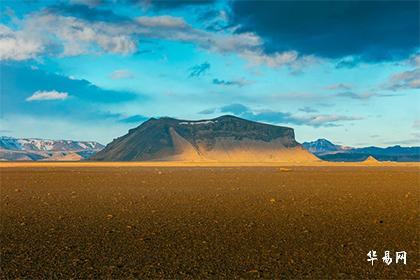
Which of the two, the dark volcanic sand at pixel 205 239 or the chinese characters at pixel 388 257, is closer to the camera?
the dark volcanic sand at pixel 205 239

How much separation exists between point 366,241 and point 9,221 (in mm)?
13055

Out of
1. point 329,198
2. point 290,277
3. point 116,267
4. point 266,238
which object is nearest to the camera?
point 290,277

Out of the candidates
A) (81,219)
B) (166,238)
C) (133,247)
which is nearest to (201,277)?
(133,247)

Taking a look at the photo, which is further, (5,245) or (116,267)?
(5,245)

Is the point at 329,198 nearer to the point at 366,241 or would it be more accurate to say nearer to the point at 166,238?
the point at 366,241

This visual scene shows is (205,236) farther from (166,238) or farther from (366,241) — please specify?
(366,241)

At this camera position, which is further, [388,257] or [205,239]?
[205,239]

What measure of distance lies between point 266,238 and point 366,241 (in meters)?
2.97

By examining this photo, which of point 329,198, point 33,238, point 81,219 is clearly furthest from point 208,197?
point 33,238

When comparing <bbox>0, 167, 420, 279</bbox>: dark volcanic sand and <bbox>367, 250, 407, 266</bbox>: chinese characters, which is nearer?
<bbox>0, 167, 420, 279</bbox>: dark volcanic sand

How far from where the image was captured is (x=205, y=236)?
1467cm

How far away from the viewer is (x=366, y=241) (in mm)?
13859

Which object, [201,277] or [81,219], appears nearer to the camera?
[201,277]

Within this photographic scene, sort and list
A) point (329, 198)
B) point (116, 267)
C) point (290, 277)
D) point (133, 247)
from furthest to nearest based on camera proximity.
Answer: point (329, 198) < point (133, 247) < point (116, 267) < point (290, 277)
